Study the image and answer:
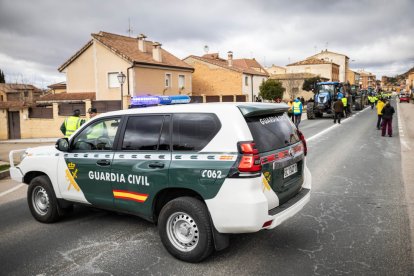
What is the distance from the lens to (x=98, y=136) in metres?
4.73

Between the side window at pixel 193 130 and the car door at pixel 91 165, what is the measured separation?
956 millimetres

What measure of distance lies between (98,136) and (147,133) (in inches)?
36.2

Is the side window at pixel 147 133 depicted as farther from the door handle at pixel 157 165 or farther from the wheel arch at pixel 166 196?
the wheel arch at pixel 166 196

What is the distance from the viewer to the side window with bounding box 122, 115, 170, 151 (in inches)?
160

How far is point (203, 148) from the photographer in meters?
3.71

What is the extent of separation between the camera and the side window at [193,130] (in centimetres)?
372

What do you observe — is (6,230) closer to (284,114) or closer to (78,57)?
(284,114)

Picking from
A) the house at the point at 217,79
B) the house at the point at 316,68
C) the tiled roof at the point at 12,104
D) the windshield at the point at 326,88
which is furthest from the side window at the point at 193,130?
the house at the point at 316,68

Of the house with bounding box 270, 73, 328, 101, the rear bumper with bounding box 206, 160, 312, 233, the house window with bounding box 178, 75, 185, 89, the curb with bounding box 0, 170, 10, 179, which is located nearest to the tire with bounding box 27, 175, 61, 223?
the rear bumper with bounding box 206, 160, 312, 233

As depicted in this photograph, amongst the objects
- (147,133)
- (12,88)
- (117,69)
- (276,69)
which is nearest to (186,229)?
(147,133)

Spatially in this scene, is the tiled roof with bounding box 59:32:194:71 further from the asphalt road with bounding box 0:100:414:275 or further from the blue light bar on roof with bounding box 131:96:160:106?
the asphalt road with bounding box 0:100:414:275

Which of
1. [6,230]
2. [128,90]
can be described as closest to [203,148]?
[6,230]

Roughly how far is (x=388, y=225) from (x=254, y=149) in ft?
8.85

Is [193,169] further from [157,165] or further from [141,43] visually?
[141,43]
